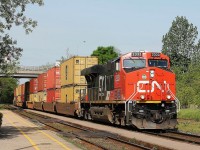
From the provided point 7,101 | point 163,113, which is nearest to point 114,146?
point 163,113

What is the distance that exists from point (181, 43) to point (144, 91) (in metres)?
72.8

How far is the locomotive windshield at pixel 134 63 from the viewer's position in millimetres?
21000

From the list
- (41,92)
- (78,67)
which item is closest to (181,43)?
(41,92)

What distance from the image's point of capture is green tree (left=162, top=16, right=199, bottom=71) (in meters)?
89.9

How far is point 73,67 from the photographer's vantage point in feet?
106

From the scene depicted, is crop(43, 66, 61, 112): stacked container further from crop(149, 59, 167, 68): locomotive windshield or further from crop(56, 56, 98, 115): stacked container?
crop(149, 59, 167, 68): locomotive windshield

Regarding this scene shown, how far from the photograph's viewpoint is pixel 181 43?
90812 millimetres

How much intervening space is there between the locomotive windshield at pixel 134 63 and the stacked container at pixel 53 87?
724 inches

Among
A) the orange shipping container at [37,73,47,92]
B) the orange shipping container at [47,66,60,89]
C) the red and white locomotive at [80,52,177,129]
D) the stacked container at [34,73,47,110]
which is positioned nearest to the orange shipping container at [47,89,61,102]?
the orange shipping container at [47,66,60,89]

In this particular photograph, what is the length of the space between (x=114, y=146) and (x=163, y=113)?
19.1ft

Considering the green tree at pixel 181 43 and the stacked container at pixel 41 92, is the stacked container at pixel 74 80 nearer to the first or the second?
the stacked container at pixel 41 92

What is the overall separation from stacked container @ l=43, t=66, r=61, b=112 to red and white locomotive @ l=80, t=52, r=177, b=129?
17424mm

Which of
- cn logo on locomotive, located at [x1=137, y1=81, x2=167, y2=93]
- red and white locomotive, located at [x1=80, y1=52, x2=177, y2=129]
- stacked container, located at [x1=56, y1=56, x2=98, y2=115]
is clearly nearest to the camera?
red and white locomotive, located at [x1=80, y1=52, x2=177, y2=129]

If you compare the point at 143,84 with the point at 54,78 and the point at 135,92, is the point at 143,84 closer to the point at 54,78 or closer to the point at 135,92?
the point at 135,92
